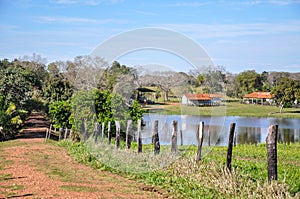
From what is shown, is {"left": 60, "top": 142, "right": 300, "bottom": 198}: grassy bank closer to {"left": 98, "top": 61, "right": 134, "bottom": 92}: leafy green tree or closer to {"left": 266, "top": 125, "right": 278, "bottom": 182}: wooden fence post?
{"left": 266, "top": 125, "right": 278, "bottom": 182}: wooden fence post

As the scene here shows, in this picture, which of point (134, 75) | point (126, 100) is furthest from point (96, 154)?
point (126, 100)

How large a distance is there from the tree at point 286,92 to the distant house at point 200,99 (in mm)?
29093

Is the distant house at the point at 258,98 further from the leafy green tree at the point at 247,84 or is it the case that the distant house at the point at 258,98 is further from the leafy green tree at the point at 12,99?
the leafy green tree at the point at 12,99

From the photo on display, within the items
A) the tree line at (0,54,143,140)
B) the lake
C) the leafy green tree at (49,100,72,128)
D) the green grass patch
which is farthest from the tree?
the green grass patch

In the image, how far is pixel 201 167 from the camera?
439 inches

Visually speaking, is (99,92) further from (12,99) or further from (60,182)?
(60,182)

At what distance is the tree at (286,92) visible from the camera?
208ft

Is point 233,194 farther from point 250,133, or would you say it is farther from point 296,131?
point 296,131

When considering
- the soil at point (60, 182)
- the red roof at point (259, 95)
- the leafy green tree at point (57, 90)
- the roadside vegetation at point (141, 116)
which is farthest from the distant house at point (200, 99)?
the red roof at point (259, 95)

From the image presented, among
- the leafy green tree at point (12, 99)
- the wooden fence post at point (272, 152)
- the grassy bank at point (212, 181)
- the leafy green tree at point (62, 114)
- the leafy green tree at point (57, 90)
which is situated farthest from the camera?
the leafy green tree at point (57, 90)

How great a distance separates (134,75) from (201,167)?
8.60m

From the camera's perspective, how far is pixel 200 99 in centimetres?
3209

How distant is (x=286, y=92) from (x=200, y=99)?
35.5 meters

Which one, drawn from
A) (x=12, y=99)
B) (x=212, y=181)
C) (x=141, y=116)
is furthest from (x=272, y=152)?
(x=12, y=99)
